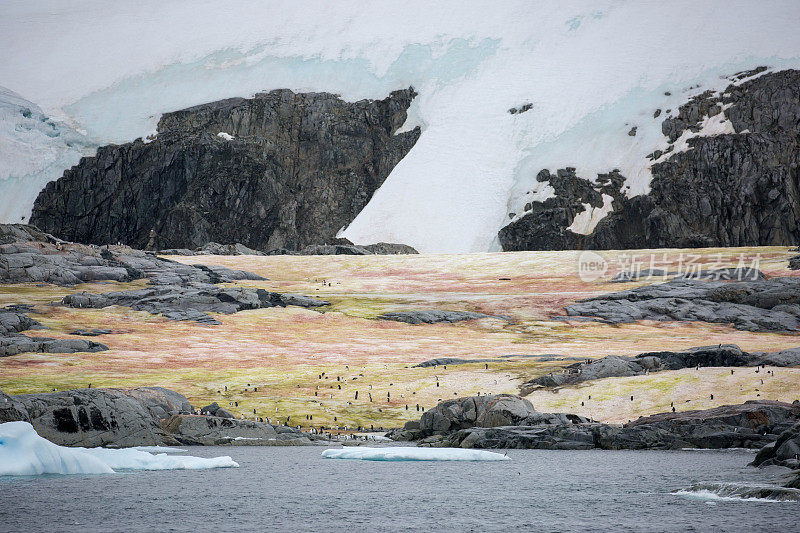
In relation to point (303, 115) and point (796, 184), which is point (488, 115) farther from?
point (796, 184)

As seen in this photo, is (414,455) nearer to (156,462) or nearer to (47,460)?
(156,462)

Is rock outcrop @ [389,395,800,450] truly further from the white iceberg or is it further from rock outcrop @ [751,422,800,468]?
the white iceberg

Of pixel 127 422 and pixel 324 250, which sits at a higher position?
pixel 324 250

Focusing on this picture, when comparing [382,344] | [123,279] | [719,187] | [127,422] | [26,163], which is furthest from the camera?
[26,163]

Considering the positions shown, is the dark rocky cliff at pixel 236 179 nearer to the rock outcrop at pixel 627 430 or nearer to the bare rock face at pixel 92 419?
the bare rock face at pixel 92 419

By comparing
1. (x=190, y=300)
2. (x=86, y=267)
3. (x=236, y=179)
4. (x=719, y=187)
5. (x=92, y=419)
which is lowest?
(x=92, y=419)

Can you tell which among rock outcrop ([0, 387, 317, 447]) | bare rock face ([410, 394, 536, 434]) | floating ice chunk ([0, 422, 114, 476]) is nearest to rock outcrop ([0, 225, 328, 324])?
rock outcrop ([0, 387, 317, 447])

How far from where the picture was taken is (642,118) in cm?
17050

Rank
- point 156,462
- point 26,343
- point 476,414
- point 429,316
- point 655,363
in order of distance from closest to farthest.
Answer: point 156,462
point 476,414
point 655,363
point 26,343
point 429,316

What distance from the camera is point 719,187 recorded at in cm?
14788

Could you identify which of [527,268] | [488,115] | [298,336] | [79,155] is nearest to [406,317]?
[298,336]

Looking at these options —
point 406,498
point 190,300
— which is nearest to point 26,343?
point 190,300

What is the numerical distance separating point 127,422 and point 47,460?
968 cm

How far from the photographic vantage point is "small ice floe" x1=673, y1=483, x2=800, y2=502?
24172 millimetres
